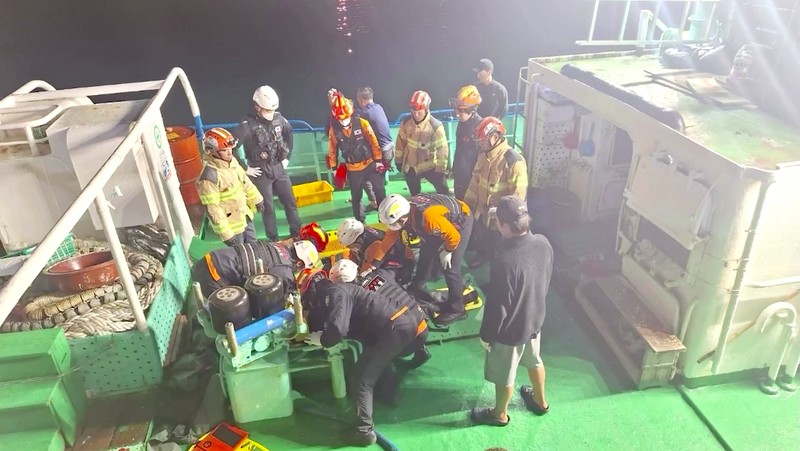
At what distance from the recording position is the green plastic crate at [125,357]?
454 cm

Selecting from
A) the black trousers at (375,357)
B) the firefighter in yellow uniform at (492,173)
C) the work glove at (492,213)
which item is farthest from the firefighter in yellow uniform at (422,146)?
the black trousers at (375,357)

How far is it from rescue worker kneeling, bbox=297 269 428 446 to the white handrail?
5.09 feet

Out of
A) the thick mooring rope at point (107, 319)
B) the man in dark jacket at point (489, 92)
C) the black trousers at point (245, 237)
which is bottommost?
the thick mooring rope at point (107, 319)

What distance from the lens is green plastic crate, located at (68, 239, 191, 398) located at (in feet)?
14.9

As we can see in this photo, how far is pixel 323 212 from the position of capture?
798cm

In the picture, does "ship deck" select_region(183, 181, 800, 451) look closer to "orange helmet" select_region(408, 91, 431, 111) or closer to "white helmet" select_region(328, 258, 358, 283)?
"white helmet" select_region(328, 258, 358, 283)

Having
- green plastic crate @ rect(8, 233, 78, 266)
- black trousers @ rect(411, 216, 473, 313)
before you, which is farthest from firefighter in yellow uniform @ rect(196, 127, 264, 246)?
black trousers @ rect(411, 216, 473, 313)

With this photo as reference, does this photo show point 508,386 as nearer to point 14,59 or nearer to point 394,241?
point 394,241

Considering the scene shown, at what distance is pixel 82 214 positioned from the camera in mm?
3924

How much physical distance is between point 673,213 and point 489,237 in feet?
7.72

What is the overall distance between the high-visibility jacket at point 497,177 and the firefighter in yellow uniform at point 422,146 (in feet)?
3.20

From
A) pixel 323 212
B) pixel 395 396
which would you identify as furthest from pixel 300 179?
pixel 395 396

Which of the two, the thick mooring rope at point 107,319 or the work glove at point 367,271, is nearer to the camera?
the work glove at point 367,271

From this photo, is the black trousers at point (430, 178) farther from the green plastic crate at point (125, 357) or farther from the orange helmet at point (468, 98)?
the green plastic crate at point (125, 357)
